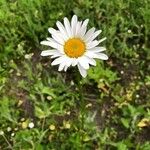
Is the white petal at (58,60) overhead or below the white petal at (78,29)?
below

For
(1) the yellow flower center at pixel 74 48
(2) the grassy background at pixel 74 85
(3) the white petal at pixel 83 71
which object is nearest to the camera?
(3) the white petal at pixel 83 71

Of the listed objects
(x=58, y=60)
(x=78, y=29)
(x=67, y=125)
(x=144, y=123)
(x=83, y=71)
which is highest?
(x=78, y=29)

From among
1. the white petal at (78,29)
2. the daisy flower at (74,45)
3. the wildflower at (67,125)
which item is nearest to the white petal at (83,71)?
the daisy flower at (74,45)

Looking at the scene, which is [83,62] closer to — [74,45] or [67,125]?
[74,45]

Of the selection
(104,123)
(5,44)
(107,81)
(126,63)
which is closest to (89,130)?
(104,123)

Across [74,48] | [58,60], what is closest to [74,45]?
[74,48]

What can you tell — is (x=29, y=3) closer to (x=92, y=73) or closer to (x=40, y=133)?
(x=92, y=73)

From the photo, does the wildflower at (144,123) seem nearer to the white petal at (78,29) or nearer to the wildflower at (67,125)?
the wildflower at (67,125)
